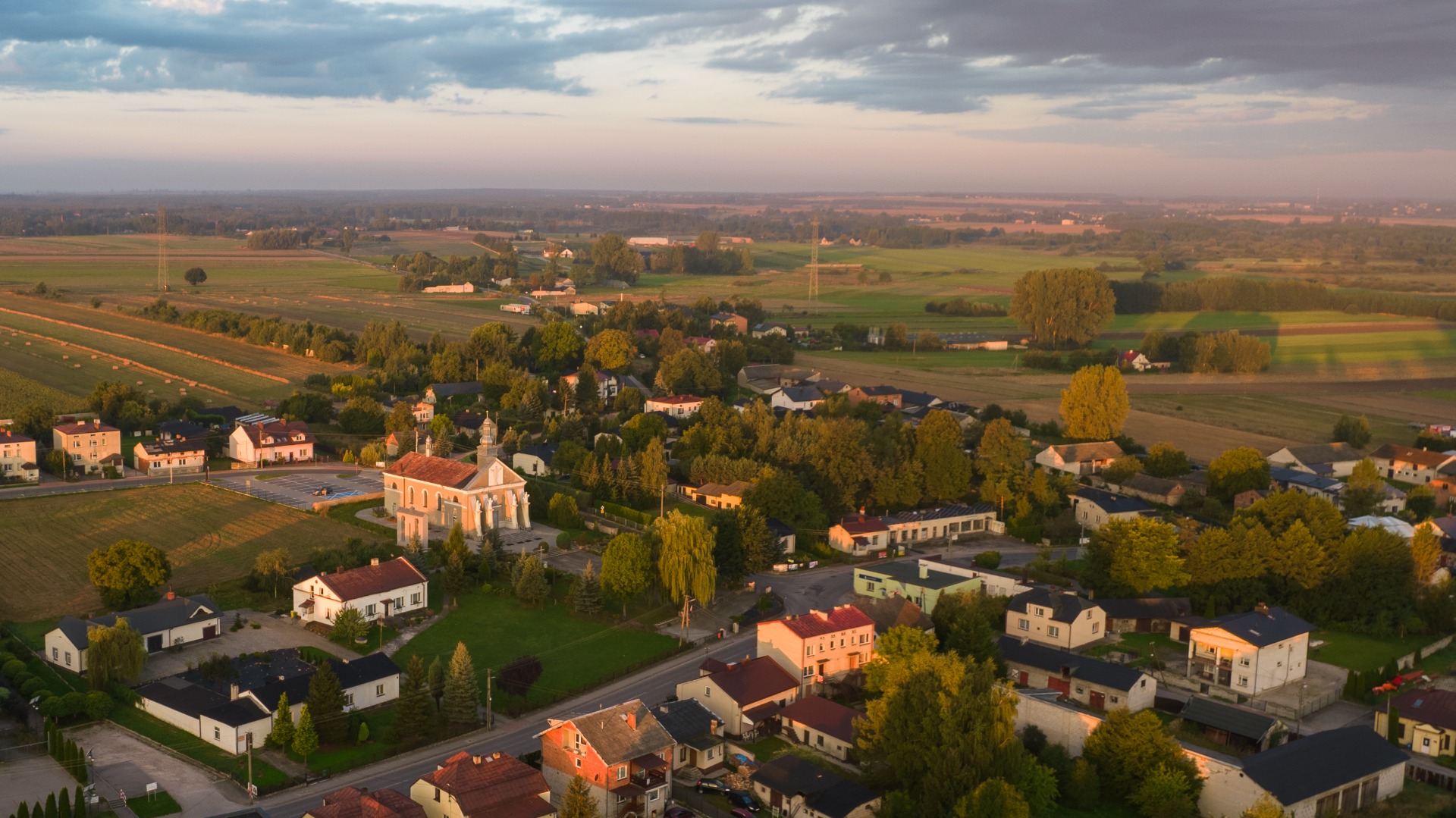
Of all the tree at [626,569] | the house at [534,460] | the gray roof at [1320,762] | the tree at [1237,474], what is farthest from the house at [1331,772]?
the house at [534,460]

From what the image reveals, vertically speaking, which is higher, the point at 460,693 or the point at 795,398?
the point at 795,398

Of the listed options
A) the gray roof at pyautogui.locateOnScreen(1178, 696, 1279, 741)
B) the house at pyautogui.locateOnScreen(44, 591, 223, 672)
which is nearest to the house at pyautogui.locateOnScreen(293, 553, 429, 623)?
the house at pyautogui.locateOnScreen(44, 591, 223, 672)

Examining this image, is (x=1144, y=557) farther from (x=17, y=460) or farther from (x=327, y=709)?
(x=17, y=460)

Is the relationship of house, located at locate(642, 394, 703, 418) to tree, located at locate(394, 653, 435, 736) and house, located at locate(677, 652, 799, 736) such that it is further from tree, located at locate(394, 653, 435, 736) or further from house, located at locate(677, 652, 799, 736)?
tree, located at locate(394, 653, 435, 736)

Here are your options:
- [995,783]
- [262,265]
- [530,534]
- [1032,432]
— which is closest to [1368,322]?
[1032,432]

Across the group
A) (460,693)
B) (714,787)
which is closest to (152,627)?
(460,693)
